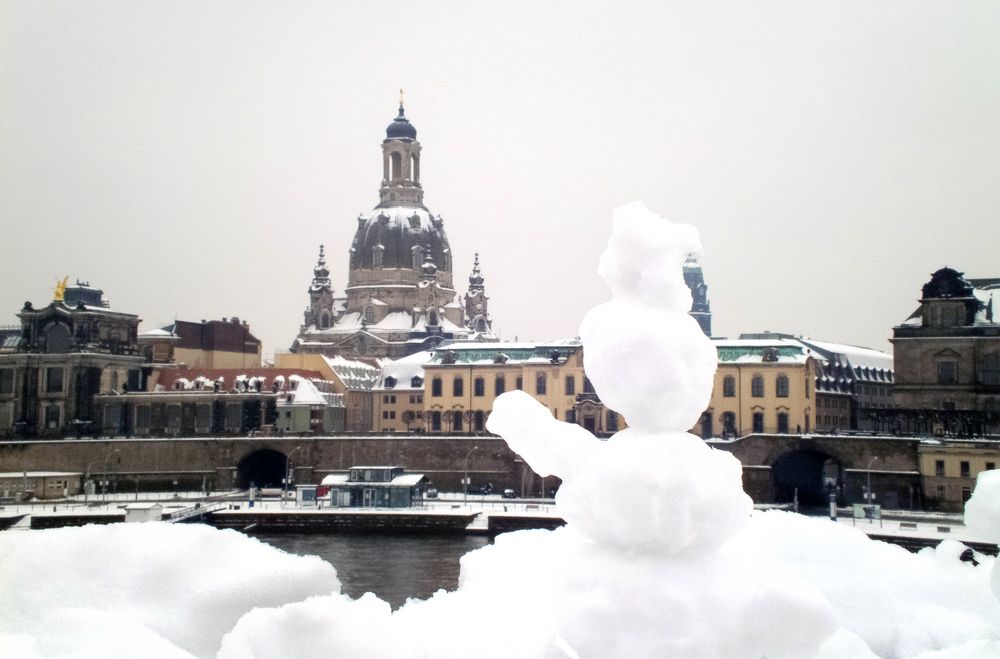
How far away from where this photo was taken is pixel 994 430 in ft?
189

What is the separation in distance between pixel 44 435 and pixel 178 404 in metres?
8.25

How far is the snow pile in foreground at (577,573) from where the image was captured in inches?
410

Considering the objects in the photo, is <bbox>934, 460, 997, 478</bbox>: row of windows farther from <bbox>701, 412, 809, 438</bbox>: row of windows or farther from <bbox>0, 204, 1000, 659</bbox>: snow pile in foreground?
<bbox>0, 204, 1000, 659</bbox>: snow pile in foreground

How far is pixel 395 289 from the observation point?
4306 inches

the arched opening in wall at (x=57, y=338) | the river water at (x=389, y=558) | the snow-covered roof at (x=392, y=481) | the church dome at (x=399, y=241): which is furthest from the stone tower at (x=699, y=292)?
the river water at (x=389, y=558)

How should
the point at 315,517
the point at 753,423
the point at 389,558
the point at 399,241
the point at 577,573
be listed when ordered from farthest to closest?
the point at 399,241, the point at 753,423, the point at 315,517, the point at 389,558, the point at 577,573

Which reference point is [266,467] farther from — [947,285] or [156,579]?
[156,579]

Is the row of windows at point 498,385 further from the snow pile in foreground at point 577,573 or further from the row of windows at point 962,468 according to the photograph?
the snow pile in foreground at point 577,573

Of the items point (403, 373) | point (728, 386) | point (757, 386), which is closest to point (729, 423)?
point (728, 386)

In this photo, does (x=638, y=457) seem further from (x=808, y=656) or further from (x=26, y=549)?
(x=26, y=549)

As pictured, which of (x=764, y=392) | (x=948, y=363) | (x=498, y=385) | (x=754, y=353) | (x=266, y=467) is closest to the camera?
(x=948, y=363)

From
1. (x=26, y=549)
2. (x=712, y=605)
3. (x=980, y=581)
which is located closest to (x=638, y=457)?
(x=712, y=605)

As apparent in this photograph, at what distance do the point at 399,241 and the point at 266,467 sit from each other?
152 ft

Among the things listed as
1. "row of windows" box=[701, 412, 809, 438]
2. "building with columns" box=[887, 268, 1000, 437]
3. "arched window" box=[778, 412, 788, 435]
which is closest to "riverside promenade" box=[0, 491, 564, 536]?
"row of windows" box=[701, 412, 809, 438]
